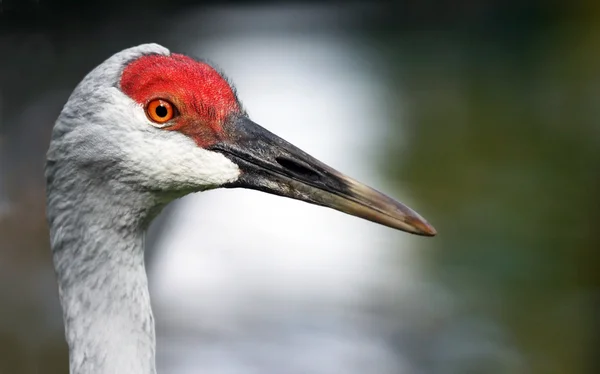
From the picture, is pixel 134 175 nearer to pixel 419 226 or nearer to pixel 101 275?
pixel 101 275

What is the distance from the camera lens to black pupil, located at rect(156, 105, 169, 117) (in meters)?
1.63

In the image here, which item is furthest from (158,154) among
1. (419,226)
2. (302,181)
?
(419,226)

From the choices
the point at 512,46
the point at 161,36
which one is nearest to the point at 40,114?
the point at 161,36

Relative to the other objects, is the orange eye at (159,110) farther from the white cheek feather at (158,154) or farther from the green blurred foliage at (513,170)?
the green blurred foliage at (513,170)

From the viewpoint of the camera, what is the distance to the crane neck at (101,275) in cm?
164

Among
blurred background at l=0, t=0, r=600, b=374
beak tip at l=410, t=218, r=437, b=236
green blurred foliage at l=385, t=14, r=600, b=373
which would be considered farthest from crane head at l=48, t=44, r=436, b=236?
green blurred foliage at l=385, t=14, r=600, b=373

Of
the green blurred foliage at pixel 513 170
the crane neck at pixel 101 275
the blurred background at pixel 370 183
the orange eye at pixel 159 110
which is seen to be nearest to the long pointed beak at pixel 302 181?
the orange eye at pixel 159 110

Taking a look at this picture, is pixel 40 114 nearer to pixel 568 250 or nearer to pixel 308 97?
pixel 308 97

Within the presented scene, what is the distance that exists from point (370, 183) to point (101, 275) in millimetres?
3796

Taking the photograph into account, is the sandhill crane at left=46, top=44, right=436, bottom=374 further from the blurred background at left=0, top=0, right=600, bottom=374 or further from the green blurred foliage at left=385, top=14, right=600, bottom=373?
the green blurred foliage at left=385, top=14, right=600, bottom=373

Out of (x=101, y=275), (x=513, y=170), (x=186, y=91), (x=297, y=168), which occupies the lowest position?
(x=101, y=275)

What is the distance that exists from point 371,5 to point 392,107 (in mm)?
1154

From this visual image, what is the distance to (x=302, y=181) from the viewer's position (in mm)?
1670

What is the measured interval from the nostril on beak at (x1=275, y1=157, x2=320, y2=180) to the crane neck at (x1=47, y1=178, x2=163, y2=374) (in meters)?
0.31
